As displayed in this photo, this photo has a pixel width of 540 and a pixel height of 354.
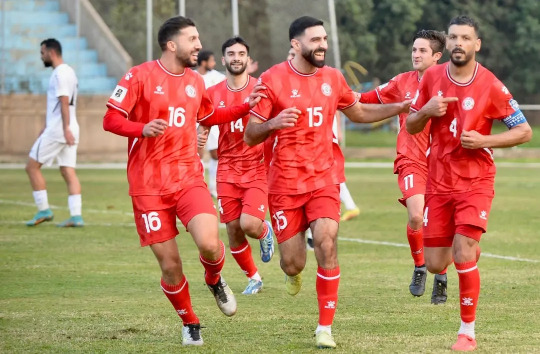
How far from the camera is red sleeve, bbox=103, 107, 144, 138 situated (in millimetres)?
8078

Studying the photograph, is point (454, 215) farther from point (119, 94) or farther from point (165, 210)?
point (119, 94)

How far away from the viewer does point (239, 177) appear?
37.3 feet

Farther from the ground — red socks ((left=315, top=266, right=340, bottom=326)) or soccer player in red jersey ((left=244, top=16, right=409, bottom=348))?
soccer player in red jersey ((left=244, top=16, right=409, bottom=348))

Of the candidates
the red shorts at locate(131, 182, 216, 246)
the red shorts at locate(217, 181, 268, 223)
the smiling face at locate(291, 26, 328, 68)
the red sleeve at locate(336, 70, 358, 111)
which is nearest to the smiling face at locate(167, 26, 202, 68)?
the smiling face at locate(291, 26, 328, 68)

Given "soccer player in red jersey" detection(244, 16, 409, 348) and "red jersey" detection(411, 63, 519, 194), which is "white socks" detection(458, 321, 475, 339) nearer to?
"red jersey" detection(411, 63, 519, 194)

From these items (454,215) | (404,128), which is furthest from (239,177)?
(454,215)

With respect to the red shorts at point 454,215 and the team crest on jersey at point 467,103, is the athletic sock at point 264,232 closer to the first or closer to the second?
the red shorts at point 454,215

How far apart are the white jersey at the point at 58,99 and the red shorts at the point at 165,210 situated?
8283 millimetres

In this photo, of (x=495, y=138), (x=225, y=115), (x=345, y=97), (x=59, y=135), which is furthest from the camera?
(x=59, y=135)

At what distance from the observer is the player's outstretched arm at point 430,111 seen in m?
8.05

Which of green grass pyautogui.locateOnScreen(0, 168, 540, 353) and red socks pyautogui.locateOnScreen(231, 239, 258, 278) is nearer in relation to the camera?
green grass pyautogui.locateOnScreen(0, 168, 540, 353)

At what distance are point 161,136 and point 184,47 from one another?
71 cm

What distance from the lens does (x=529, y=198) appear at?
71.5 feet

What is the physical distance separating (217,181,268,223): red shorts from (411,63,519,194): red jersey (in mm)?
3036
